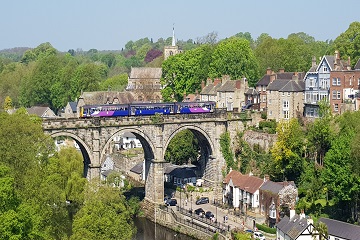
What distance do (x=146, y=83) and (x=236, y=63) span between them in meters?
40.5

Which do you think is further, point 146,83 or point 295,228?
point 146,83

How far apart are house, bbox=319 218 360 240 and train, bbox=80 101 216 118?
2641cm

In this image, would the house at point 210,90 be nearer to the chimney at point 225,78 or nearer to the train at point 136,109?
the chimney at point 225,78

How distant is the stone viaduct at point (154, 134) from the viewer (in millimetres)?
69312

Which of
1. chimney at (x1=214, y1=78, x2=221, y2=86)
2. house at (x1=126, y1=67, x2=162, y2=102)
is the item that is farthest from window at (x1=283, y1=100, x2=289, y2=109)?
house at (x1=126, y1=67, x2=162, y2=102)

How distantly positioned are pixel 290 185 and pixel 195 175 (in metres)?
19.8

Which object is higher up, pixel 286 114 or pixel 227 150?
pixel 286 114

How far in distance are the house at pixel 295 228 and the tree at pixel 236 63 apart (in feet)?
145

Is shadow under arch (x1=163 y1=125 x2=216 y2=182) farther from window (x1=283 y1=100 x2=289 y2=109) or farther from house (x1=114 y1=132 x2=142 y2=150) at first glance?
house (x1=114 y1=132 x2=142 y2=150)

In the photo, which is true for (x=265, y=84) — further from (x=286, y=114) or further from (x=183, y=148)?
(x=183, y=148)

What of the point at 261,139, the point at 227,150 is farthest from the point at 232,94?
the point at 261,139

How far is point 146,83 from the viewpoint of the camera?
446 feet

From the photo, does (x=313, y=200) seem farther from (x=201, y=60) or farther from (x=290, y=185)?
(x=201, y=60)

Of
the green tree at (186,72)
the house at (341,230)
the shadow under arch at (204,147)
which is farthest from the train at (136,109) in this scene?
the green tree at (186,72)
